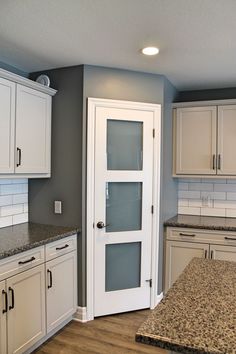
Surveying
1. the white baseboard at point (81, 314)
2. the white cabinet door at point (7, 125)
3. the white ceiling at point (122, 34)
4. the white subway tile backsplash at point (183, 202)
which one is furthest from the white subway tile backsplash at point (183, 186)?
the white cabinet door at point (7, 125)

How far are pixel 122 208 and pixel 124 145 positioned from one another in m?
0.66

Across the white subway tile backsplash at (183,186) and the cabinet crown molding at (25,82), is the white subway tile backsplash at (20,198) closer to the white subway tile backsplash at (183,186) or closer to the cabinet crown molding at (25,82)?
the cabinet crown molding at (25,82)

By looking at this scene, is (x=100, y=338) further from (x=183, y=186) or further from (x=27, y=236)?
(x=183, y=186)

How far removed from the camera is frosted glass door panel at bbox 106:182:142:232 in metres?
3.04

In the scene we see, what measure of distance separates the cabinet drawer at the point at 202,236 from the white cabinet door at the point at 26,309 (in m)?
1.54

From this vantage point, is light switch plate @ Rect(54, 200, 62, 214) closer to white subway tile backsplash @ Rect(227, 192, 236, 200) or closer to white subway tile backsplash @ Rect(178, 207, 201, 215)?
white subway tile backsplash @ Rect(178, 207, 201, 215)

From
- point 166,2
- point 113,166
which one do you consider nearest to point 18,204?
point 113,166

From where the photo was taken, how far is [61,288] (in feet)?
8.90

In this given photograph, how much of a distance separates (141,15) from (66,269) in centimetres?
219

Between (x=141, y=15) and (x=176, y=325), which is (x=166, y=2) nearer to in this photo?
(x=141, y=15)

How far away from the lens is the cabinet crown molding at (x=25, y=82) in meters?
2.42

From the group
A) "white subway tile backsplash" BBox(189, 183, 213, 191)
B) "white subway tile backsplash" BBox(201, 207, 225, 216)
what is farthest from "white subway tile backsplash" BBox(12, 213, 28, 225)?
"white subway tile backsplash" BBox(201, 207, 225, 216)

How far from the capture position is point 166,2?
176cm

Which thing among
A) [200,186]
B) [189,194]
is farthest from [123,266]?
[200,186]
